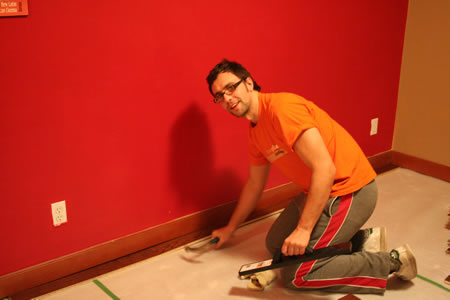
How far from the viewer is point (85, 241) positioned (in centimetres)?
194

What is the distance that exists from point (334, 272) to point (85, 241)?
1074 millimetres

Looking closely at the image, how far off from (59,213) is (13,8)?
82cm

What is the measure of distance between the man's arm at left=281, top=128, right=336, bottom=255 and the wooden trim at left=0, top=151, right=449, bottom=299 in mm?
751

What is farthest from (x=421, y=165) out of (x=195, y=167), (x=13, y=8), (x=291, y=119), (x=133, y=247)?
(x=13, y=8)

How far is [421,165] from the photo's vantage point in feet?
9.70

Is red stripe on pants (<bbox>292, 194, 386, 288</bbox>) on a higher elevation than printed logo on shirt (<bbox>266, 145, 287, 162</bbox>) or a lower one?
lower

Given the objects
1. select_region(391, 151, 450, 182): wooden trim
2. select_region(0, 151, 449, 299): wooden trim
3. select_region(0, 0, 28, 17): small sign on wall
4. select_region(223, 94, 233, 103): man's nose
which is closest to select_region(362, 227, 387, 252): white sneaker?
select_region(0, 151, 449, 299): wooden trim

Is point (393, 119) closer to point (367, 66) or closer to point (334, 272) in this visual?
point (367, 66)

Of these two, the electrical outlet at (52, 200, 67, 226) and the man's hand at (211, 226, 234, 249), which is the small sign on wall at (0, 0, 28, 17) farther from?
the man's hand at (211, 226, 234, 249)

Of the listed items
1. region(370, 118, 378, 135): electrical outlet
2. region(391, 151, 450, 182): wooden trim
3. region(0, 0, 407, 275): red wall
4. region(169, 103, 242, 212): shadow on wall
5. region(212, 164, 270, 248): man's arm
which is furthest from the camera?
region(370, 118, 378, 135): electrical outlet

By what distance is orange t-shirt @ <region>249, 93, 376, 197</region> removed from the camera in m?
1.58

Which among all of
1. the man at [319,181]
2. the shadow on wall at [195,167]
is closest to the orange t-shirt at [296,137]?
the man at [319,181]

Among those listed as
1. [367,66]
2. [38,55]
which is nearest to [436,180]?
[367,66]

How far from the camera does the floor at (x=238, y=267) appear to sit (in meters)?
1.74
